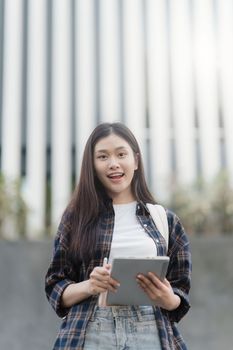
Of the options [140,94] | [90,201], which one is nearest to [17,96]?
[140,94]

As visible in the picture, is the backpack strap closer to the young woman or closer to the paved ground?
the young woman

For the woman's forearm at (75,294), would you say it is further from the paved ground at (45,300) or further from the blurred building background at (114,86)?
the blurred building background at (114,86)

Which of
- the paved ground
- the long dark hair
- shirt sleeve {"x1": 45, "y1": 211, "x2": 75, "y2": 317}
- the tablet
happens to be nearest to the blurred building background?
the paved ground

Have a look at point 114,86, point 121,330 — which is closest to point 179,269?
point 121,330

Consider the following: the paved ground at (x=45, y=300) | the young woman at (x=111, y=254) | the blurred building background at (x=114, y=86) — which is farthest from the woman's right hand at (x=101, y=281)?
the blurred building background at (x=114, y=86)

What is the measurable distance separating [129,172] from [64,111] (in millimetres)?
7156

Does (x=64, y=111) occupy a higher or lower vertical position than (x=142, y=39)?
lower

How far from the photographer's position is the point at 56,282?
1442 mm

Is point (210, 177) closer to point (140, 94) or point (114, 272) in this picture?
point (140, 94)

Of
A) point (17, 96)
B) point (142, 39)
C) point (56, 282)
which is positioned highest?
point (142, 39)

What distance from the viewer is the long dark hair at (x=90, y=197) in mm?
1438

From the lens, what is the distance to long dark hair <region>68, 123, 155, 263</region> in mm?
1438

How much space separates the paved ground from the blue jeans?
3.12m

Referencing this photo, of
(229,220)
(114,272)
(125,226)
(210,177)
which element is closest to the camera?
(114,272)
